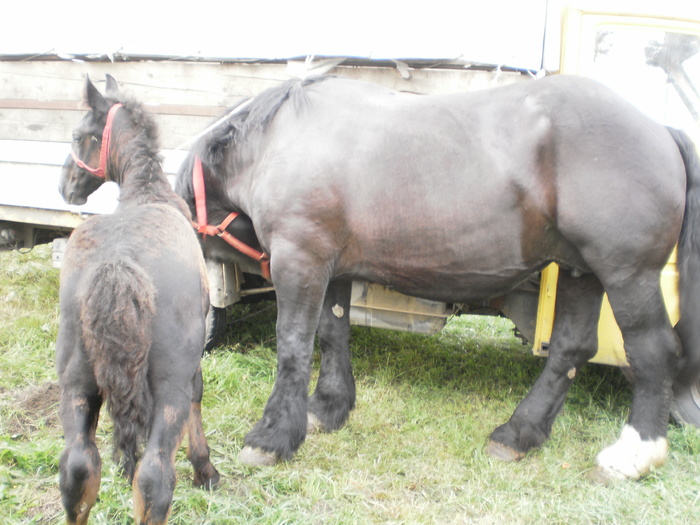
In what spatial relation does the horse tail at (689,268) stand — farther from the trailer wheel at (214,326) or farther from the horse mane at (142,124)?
the trailer wheel at (214,326)

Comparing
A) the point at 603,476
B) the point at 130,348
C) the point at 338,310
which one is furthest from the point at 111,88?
the point at 603,476

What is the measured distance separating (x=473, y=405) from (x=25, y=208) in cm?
401

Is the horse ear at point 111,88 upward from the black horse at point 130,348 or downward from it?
upward

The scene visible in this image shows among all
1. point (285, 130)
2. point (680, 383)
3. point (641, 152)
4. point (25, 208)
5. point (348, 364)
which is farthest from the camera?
point (25, 208)

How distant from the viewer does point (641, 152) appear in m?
2.78

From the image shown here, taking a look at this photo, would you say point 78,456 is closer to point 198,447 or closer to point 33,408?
point 198,447

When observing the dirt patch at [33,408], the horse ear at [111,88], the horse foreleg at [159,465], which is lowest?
the dirt patch at [33,408]

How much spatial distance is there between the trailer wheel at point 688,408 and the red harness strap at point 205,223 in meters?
2.77

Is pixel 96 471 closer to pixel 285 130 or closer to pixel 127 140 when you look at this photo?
pixel 127 140

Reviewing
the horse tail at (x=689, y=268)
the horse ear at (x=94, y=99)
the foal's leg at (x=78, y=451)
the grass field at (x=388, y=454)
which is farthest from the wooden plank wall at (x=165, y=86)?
the foal's leg at (x=78, y=451)

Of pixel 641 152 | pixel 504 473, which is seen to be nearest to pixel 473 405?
pixel 504 473

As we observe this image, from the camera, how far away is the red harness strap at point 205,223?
140 inches

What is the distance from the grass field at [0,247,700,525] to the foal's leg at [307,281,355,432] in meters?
0.14

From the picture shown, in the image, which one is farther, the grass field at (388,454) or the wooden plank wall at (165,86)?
the wooden plank wall at (165,86)
